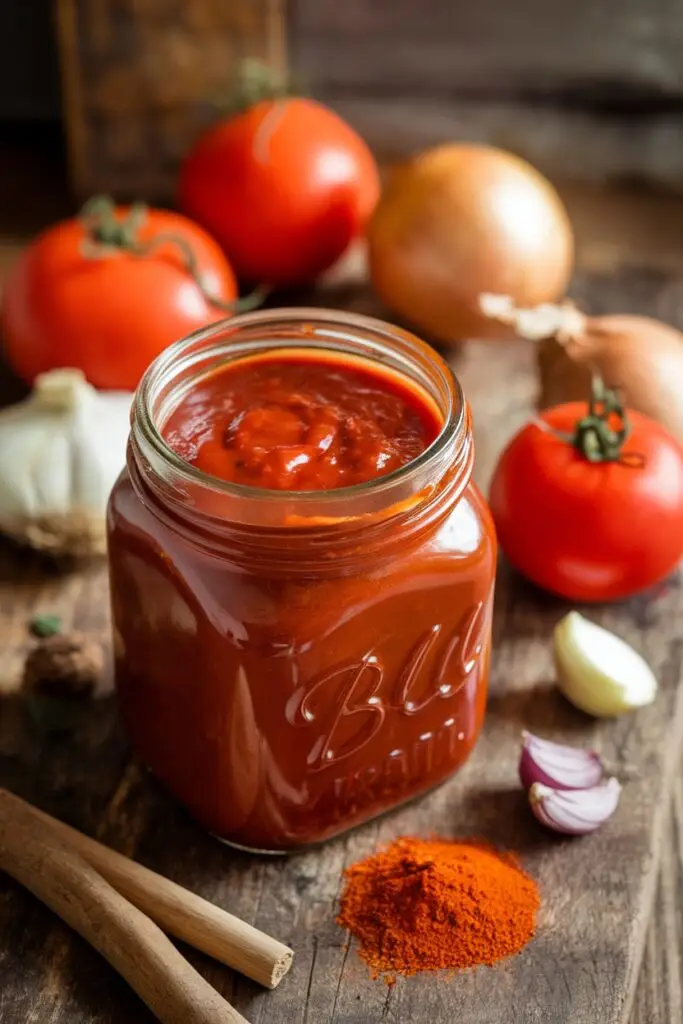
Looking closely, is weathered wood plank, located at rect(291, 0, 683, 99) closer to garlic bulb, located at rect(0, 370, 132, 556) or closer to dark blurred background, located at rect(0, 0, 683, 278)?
dark blurred background, located at rect(0, 0, 683, 278)

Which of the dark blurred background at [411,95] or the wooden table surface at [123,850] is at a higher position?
the dark blurred background at [411,95]

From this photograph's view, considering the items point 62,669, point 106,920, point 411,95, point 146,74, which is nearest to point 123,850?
point 106,920

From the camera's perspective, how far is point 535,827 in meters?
1.31

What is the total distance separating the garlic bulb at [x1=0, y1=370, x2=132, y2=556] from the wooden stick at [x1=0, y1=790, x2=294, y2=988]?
400mm

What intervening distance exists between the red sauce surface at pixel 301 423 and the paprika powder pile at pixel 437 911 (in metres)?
0.38

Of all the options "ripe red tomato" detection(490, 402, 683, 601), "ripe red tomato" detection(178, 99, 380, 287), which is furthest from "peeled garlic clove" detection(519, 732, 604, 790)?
"ripe red tomato" detection(178, 99, 380, 287)

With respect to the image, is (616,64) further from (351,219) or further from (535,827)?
(535,827)

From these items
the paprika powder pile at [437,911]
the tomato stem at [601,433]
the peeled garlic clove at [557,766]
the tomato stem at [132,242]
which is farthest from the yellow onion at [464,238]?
the paprika powder pile at [437,911]

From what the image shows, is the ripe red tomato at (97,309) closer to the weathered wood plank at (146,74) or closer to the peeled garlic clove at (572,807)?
the weathered wood plank at (146,74)

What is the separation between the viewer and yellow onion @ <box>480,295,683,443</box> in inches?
64.9

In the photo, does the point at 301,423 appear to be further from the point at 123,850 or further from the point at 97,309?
the point at 97,309

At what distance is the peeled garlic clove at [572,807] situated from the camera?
4.22ft

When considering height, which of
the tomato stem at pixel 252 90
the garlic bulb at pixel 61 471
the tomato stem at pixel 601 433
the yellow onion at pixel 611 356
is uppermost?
the tomato stem at pixel 252 90

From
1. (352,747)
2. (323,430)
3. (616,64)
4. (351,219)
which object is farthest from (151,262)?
(616,64)
